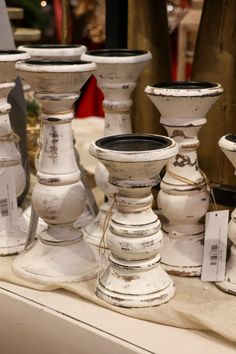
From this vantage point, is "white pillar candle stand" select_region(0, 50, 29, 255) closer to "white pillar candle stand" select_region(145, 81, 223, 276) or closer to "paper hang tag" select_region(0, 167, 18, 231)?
"paper hang tag" select_region(0, 167, 18, 231)

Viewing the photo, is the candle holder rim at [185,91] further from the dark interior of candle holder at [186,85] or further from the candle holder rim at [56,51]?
the candle holder rim at [56,51]

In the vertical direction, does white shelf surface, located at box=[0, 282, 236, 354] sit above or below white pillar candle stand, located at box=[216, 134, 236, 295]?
below

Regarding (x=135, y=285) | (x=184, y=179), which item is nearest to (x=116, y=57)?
(x=184, y=179)

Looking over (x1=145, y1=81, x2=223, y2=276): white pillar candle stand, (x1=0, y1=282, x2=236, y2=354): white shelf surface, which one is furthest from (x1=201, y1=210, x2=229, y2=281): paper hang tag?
(x1=0, y1=282, x2=236, y2=354): white shelf surface

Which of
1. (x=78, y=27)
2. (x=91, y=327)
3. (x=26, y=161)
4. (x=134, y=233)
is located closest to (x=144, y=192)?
(x=134, y=233)

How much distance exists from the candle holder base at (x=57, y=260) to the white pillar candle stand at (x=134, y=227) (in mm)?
55

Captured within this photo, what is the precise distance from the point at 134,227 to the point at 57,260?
14 cm

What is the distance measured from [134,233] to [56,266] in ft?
0.46

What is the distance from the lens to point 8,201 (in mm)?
851

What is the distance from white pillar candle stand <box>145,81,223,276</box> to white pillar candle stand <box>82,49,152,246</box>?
6 cm

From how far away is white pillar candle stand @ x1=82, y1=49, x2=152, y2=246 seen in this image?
0.75 meters

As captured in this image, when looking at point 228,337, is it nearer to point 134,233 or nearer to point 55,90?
point 134,233

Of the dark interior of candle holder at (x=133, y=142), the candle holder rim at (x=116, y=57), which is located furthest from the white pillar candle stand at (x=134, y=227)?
the candle holder rim at (x=116, y=57)

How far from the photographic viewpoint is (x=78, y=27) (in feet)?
6.69
